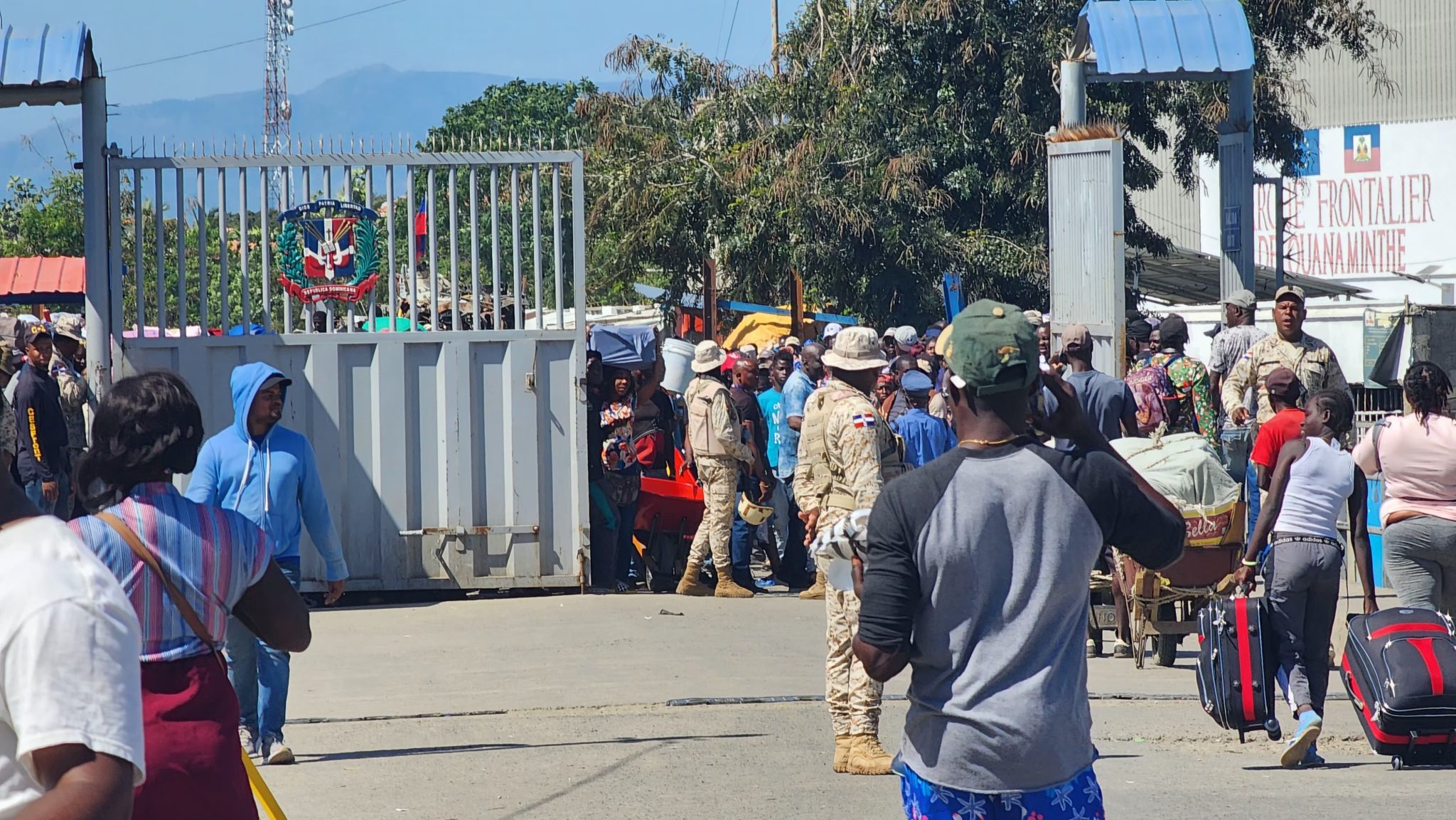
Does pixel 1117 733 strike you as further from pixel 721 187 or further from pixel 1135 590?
pixel 721 187

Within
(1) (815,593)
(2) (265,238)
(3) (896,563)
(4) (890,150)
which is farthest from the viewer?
(4) (890,150)

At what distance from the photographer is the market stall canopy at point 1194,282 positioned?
33188mm

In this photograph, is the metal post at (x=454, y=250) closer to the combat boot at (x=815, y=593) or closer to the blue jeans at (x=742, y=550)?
the blue jeans at (x=742, y=550)

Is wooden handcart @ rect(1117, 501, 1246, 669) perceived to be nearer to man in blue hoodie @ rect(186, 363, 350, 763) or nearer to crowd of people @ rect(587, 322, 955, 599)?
crowd of people @ rect(587, 322, 955, 599)

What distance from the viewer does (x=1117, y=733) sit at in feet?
24.8


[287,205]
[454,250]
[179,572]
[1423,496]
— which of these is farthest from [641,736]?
[287,205]

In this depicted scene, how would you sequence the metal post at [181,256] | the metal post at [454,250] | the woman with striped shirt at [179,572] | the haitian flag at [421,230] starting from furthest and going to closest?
1. the haitian flag at [421,230]
2. the metal post at [454,250]
3. the metal post at [181,256]
4. the woman with striped shirt at [179,572]

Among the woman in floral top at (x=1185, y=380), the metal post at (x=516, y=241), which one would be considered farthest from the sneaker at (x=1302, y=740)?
the metal post at (x=516, y=241)

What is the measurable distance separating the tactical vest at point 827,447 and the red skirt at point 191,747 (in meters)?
3.37

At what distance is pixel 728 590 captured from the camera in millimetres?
11961

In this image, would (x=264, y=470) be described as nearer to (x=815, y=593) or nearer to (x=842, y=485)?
(x=842, y=485)

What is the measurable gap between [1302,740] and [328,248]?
6977mm

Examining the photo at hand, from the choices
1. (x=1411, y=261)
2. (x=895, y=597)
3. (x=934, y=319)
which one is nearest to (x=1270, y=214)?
(x=1411, y=261)

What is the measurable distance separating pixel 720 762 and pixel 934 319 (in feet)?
58.1
